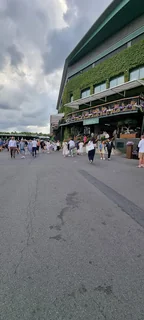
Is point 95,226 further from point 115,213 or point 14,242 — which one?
point 14,242

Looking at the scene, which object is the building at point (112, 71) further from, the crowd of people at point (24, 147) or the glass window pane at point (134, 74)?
the crowd of people at point (24, 147)

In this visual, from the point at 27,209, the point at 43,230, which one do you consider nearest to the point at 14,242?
the point at 43,230

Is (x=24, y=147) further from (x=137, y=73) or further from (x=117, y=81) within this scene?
(x=137, y=73)

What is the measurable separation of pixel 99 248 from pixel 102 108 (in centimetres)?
2087

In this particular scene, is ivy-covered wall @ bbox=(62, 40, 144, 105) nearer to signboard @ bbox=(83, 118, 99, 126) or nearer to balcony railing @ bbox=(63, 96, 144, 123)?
balcony railing @ bbox=(63, 96, 144, 123)

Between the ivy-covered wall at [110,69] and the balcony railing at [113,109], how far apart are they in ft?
13.7

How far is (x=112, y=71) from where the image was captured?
23.7 metres

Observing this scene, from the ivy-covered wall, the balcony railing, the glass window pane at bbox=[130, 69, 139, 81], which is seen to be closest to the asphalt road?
the balcony railing

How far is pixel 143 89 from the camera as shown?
19.8 m

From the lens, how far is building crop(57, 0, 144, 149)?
1952 cm

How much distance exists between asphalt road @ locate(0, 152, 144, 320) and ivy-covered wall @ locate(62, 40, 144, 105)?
2102 centimetres

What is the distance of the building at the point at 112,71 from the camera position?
19.5 meters

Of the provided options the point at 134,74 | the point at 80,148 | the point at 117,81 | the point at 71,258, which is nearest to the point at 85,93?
the point at 117,81

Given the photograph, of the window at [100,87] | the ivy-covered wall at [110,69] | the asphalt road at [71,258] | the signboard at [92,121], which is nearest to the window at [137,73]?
the ivy-covered wall at [110,69]
